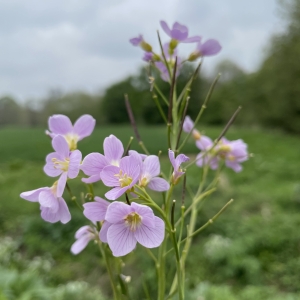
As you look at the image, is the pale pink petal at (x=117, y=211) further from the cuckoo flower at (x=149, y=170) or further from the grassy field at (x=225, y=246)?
the grassy field at (x=225, y=246)

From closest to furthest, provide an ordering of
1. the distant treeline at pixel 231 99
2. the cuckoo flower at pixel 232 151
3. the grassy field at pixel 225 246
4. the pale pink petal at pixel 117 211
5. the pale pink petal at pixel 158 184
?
1. the pale pink petal at pixel 117 211
2. the pale pink petal at pixel 158 184
3. the cuckoo flower at pixel 232 151
4. the grassy field at pixel 225 246
5. the distant treeline at pixel 231 99

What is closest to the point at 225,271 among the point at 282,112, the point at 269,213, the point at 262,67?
the point at 269,213

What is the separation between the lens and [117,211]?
0.48 metres

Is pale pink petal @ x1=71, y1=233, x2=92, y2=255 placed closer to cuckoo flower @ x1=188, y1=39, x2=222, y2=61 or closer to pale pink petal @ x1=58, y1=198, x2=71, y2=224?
pale pink petal @ x1=58, y1=198, x2=71, y2=224

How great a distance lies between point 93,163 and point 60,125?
18 cm

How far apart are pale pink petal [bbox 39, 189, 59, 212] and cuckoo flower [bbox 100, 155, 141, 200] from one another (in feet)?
0.34

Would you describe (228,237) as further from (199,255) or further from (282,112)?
(282,112)

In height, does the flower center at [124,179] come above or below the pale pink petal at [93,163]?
below

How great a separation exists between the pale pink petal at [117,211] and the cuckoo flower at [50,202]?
114 mm

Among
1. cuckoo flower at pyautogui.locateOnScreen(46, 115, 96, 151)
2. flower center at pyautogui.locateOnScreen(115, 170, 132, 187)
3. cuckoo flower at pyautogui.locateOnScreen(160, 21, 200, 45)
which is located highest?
cuckoo flower at pyautogui.locateOnScreen(160, 21, 200, 45)

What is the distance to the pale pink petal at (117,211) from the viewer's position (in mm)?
468

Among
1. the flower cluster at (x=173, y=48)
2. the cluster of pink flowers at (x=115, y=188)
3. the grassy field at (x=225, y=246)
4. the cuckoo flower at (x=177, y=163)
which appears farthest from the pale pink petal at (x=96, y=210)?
the grassy field at (x=225, y=246)

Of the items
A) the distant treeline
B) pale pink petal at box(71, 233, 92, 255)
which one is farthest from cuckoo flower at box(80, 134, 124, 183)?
the distant treeline

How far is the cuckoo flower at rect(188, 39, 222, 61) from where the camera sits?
0.78 m
